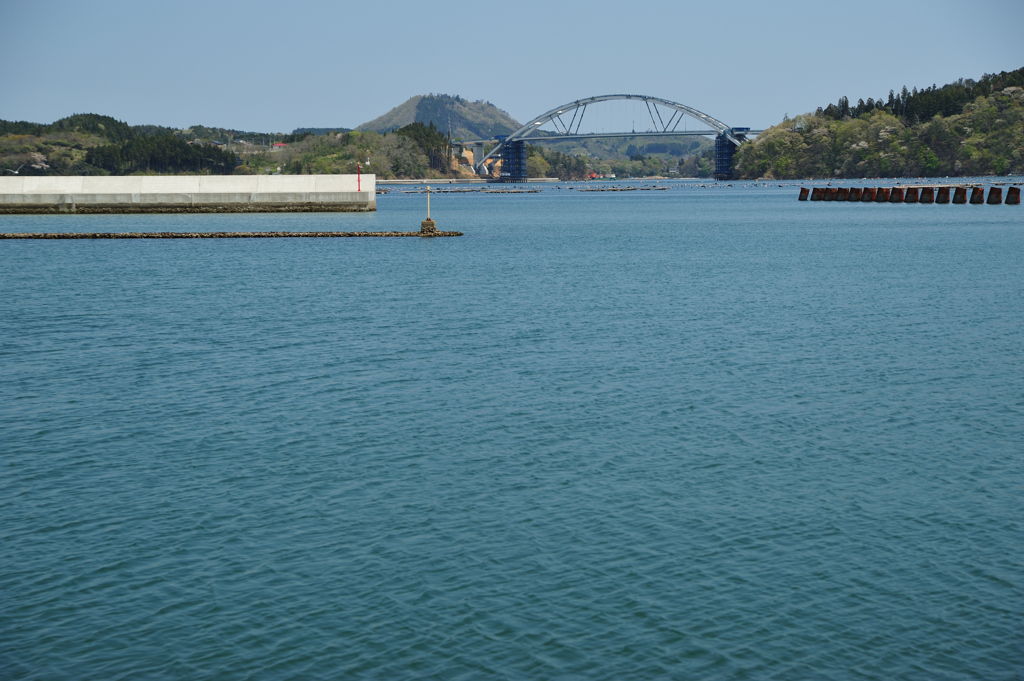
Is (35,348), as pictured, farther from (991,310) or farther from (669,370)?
(991,310)

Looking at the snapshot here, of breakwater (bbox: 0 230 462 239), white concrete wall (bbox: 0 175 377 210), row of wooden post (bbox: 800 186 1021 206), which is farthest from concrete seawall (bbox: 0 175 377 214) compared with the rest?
row of wooden post (bbox: 800 186 1021 206)

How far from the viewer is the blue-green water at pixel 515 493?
10.6 m

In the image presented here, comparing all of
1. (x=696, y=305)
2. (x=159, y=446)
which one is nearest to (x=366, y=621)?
(x=159, y=446)

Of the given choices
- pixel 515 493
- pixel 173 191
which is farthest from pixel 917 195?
pixel 515 493

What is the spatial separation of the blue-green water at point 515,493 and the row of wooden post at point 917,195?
335ft

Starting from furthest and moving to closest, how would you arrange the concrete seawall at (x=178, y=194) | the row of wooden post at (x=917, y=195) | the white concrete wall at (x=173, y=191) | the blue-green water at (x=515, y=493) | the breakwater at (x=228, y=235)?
the row of wooden post at (x=917, y=195), the white concrete wall at (x=173, y=191), the concrete seawall at (x=178, y=194), the breakwater at (x=228, y=235), the blue-green water at (x=515, y=493)

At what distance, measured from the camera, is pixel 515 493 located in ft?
50.4

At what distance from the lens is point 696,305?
37.2m

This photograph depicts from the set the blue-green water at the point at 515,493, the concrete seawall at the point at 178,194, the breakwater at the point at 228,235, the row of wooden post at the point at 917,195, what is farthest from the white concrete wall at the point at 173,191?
the row of wooden post at the point at 917,195

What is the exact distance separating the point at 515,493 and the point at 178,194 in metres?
96.6

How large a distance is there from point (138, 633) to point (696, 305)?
28.8 metres

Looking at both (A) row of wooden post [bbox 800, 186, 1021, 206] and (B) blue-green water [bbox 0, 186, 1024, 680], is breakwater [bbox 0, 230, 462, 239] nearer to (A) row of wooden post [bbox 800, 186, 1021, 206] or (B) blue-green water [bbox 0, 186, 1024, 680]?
(B) blue-green water [bbox 0, 186, 1024, 680]

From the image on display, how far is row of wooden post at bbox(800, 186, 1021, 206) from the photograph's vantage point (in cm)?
12681

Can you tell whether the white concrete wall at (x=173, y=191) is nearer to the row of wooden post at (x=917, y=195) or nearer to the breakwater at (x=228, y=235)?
the breakwater at (x=228, y=235)
